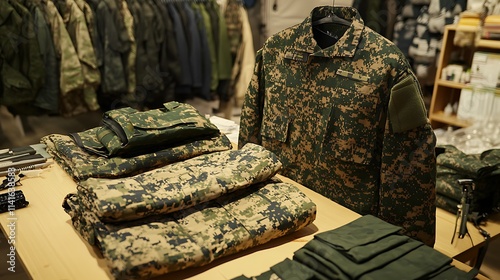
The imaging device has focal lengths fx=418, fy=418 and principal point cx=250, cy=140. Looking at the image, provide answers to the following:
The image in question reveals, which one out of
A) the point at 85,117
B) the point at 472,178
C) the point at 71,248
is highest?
the point at 71,248

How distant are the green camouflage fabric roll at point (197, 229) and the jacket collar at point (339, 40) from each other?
513 millimetres

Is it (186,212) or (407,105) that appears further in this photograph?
(407,105)

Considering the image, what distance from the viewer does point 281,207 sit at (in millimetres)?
1145

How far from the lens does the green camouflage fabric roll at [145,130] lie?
1.39 m

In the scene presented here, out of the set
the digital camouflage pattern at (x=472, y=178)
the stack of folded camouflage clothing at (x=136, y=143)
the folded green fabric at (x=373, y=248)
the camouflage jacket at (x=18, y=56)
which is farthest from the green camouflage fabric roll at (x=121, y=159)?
the camouflage jacket at (x=18, y=56)

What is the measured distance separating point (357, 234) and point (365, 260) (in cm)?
10

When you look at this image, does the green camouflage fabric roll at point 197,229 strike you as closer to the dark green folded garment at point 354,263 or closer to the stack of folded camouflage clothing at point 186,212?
the stack of folded camouflage clothing at point 186,212

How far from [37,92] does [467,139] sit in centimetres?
298

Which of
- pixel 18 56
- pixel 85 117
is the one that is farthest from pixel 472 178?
pixel 85 117

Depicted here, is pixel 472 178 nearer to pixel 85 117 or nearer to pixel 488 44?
pixel 488 44

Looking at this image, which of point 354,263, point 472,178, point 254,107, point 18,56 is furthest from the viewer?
point 18,56

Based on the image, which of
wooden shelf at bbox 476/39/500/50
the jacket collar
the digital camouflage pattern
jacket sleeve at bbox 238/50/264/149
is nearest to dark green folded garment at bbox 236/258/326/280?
the jacket collar

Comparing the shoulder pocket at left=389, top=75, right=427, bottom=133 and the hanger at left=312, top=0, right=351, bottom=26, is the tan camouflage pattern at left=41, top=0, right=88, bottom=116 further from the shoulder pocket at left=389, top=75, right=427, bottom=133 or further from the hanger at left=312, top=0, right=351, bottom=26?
the shoulder pocket at left=389, top=75, right=427, bottom=133

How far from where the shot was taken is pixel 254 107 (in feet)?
5.72
